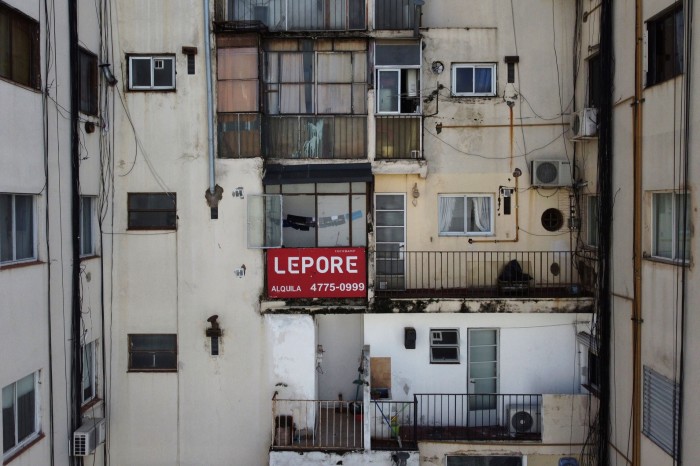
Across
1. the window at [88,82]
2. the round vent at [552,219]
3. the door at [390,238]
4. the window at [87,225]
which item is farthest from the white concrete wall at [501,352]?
the window at [88,82]

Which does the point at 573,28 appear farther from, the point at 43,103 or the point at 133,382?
the point at 133,382

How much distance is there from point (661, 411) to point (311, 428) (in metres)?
6.83

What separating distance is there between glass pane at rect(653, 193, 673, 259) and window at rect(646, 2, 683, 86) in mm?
2042

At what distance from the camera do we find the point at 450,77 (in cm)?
1417

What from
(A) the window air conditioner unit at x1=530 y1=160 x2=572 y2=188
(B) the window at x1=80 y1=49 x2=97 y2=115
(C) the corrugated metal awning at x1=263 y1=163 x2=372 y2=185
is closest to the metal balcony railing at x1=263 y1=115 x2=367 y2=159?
(C) the corrugated metal awning at x1=263 y1=163 x2=372 y2=185

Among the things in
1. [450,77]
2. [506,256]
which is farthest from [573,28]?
[506,256]

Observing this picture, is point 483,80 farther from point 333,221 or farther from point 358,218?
point 333,221

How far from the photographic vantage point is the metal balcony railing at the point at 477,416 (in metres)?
13.1

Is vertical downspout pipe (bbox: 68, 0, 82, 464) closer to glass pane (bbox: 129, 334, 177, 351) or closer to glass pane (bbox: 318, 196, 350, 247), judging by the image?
glass pane (bbox: 129, 334, 177, 351)

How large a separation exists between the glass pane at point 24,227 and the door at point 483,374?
9.09 metres

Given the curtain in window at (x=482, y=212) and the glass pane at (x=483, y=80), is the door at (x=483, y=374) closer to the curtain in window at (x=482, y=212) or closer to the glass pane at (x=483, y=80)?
the curtain in window at (x=482, y=212)

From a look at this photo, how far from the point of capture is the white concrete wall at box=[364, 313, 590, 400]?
1384 centimetres

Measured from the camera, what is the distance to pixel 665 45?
34.9 ft

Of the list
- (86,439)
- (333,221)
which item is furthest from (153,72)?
(86,439)
